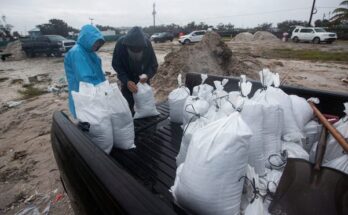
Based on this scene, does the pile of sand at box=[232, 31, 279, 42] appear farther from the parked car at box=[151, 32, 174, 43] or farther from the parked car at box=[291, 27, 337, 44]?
the parked car at box=[151, 32, 174, 43]

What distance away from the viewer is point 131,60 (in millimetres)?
2848

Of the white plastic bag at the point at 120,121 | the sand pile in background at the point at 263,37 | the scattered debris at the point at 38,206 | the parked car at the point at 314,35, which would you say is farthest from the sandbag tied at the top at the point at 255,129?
the sand pile in background at the point at 263,37

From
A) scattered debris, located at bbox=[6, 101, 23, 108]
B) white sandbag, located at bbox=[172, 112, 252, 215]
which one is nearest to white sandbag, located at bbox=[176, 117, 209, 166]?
white sandbag, located at bbox=[172, 112, 252, 215]

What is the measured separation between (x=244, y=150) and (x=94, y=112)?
119 centimetres

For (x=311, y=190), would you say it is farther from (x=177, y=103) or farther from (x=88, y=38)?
(x=88, y=38)

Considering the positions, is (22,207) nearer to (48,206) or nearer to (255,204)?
(48,206)

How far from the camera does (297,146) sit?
1521mm

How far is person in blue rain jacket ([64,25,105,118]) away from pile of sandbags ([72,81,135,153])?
0.29 m

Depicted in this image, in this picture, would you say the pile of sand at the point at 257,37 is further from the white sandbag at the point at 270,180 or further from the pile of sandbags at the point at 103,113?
the white sandbag at the point at 270,180

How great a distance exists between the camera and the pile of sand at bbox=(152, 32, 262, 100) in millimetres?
5777

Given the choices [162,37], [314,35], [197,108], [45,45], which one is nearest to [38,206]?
[197,108]

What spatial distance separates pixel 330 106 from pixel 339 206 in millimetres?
1105

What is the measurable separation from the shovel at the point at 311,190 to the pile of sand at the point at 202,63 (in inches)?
174

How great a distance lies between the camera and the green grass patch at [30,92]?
679 centimetres
